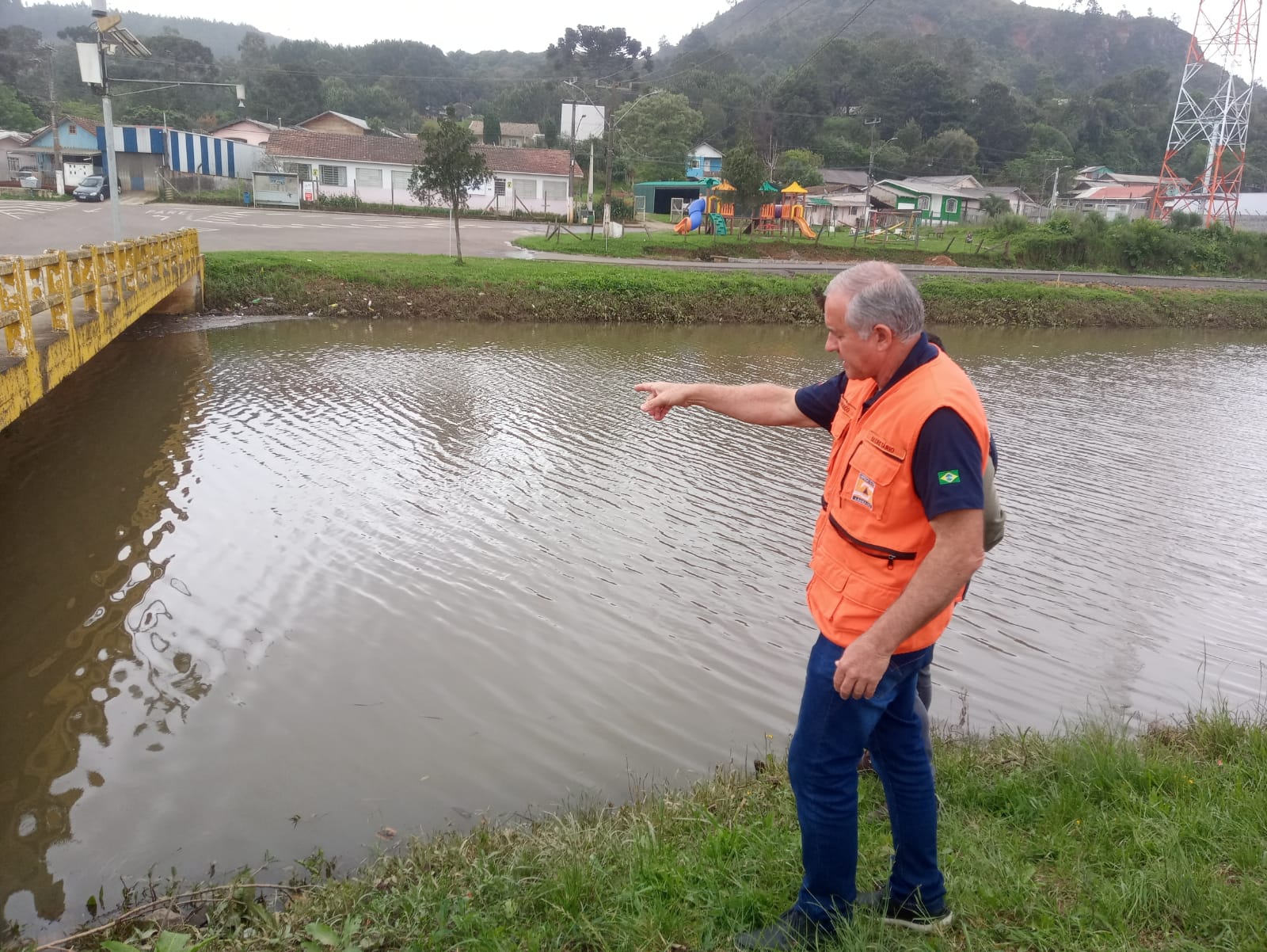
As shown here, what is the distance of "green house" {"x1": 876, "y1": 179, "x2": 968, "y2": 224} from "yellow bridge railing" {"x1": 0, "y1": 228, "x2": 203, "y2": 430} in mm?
57489

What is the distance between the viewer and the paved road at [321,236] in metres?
26.0

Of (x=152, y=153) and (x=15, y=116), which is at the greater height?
(x=15, y=116)

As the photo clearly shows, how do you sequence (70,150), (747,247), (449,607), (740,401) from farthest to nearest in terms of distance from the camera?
(70,150) → (747,247) → (449,607) → (740,401)

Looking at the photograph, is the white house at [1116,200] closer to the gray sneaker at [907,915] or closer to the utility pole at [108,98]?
the utility pole at [108,98]

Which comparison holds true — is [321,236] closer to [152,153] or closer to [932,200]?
[152,153]

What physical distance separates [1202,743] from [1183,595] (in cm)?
331

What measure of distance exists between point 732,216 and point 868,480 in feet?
144

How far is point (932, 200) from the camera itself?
62562 mm

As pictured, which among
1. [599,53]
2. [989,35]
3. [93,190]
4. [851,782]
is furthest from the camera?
[989,35]

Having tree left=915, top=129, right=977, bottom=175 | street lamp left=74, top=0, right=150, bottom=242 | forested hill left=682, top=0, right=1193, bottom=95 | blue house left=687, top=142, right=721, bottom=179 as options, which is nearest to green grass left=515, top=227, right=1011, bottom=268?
street lamp left=74, top=0, right=150, bottom=242

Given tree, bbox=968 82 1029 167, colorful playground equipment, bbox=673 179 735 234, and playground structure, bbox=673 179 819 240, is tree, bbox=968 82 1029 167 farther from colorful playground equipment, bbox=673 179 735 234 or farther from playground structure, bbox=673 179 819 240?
colorful playground equipment, bbox=673 179 735 234

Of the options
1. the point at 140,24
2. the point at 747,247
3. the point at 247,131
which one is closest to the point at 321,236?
the point at 747,247

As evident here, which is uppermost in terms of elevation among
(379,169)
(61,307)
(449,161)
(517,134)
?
(517,134)

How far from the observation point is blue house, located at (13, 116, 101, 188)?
5253 centimetres
